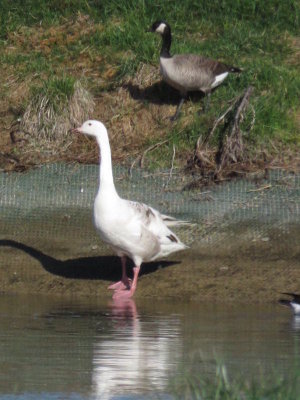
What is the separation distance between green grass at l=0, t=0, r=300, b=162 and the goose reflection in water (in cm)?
547

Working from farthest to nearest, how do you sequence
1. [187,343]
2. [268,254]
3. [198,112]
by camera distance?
1. [198,112]
2. [268,254]
3. [187,343]

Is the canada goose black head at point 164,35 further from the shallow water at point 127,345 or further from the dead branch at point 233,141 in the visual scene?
the shallow water at point 127,345

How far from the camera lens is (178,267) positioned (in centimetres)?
1203

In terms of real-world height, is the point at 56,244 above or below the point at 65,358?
below

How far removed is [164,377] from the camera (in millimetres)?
7668

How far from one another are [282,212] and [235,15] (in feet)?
19.7

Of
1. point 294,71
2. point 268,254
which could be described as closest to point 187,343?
point 268,254

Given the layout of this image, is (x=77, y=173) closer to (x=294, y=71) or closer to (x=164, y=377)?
(x=294, y=71)

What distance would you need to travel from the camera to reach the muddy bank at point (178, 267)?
37.6 feet

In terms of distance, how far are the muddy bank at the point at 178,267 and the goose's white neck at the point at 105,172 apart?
0.93 m

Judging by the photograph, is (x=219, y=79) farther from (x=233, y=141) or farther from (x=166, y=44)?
(x=233, y=141)

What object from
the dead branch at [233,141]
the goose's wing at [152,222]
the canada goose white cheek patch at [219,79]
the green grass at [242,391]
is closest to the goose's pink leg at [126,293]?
the goose's wing at [152,222]

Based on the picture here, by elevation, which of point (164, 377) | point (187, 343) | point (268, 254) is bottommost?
point (268, 254)

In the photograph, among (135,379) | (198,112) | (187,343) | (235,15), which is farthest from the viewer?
(235,15)
